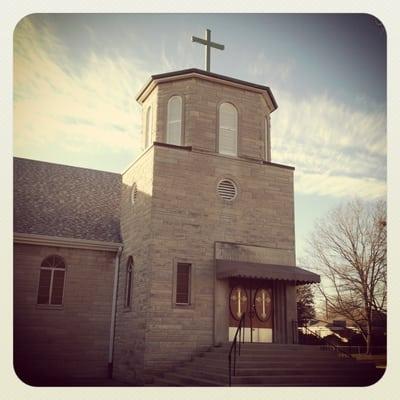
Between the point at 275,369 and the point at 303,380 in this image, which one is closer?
the point at 303,380

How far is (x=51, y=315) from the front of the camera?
13.6 m

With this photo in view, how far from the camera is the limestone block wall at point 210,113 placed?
13.7m

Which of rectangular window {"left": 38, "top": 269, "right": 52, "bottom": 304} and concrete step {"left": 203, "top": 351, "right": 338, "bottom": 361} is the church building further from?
concrete step {"left": 203, "top": 351, "right": 338, "bottom": 361}

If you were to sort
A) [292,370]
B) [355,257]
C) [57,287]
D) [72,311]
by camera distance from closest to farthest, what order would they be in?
[292,370] → [72,311] → [57,287] → [355,257]

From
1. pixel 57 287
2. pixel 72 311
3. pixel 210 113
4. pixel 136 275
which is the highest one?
pixel 210 113

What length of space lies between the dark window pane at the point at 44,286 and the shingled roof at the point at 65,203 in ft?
3.54

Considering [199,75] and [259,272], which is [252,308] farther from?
[199,75]

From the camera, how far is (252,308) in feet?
42.9

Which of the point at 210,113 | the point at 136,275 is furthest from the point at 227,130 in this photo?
the point at 136,275

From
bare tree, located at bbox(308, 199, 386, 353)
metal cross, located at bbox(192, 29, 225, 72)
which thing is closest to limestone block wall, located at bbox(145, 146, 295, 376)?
bare tree, located at bbox(308, 199, 386, 353)

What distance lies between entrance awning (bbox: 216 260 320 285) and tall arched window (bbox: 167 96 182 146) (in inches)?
141

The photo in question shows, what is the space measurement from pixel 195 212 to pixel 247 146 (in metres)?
2.56

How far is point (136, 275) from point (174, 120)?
4330 mm
